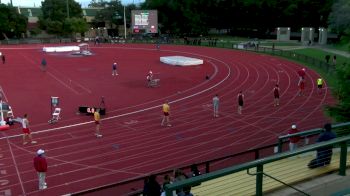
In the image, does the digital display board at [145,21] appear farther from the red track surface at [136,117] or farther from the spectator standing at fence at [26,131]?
the spectator standing at fence at [26,131]

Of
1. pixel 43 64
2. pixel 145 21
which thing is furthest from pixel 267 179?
pixel 145 21

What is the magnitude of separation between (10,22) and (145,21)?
2577 centimetres

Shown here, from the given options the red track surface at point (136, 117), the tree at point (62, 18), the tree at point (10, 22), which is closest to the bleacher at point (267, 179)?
the red track surface at point (136, 117)

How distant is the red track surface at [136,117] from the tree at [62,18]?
3477 centimetres

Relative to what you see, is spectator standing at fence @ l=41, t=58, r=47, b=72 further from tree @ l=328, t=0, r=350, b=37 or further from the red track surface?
tree @ l=328, t=0, r=350, b=37

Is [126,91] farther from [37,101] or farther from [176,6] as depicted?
[176,6]

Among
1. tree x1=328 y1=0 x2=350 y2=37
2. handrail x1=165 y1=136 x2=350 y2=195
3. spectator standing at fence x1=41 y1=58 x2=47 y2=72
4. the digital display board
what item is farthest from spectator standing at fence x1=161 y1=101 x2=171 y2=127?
the digital display board

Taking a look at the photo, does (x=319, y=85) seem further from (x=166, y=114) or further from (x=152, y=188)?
(x=152, y=188)

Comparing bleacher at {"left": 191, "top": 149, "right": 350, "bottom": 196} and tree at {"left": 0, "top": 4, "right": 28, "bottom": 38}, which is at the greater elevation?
tree at {"left": 0, "top": 4, "right": 28, "bottom": 38}

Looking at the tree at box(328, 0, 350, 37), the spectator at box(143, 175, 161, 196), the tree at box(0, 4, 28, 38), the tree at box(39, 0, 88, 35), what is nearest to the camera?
the spectator at box(143, 175, 161, 196)

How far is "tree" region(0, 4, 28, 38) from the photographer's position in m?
74.8

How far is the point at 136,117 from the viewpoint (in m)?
22.9

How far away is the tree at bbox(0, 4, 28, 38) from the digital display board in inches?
926

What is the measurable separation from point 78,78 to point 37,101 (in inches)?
355
